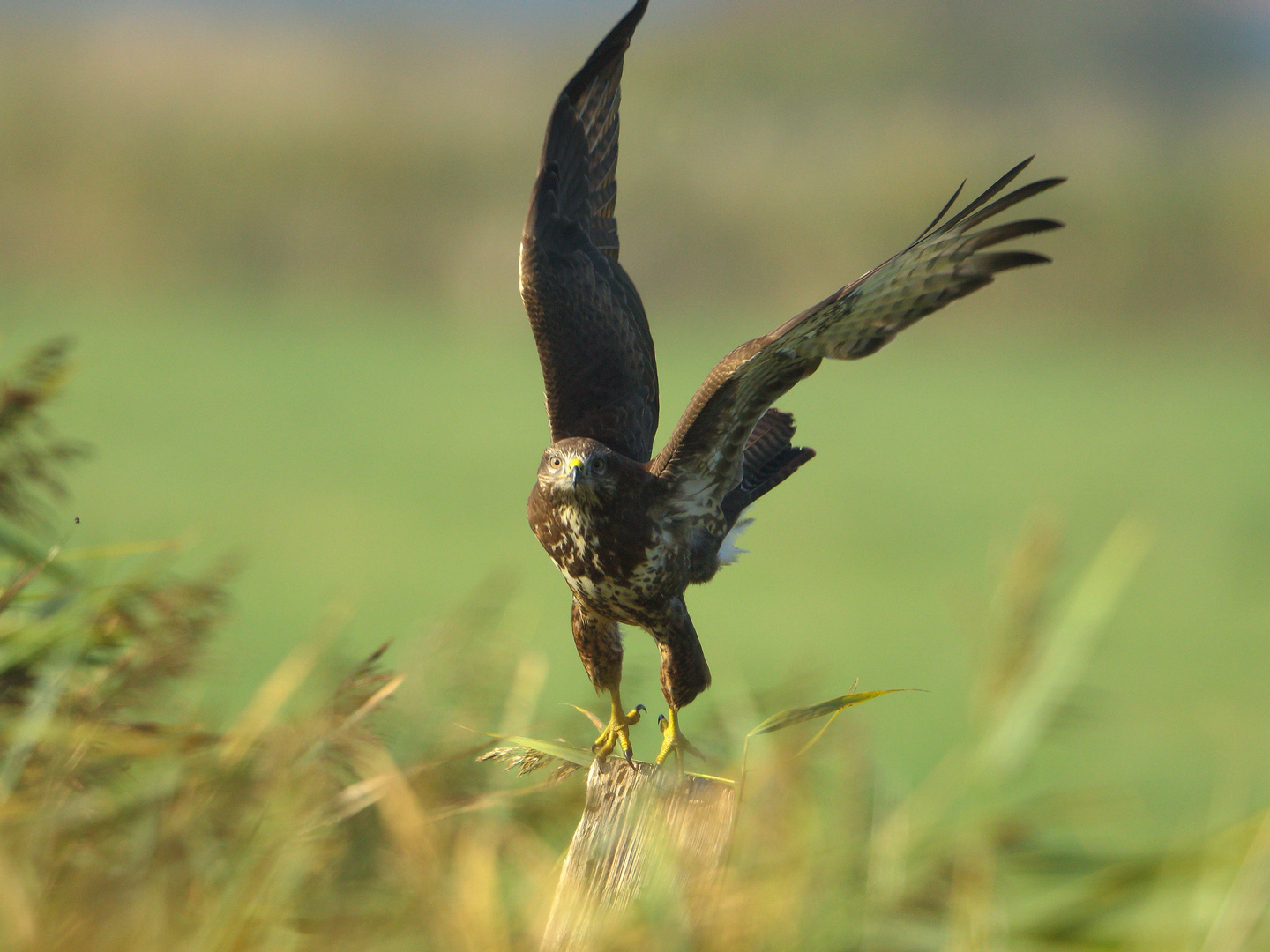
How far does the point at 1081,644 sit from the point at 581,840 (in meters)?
1.00

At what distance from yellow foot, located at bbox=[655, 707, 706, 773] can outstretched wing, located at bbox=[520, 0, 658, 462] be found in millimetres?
558

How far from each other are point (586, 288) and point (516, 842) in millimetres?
1528

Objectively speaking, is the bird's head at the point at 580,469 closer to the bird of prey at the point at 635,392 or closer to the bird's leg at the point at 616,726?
A: the bird of prey at the point at 635,392

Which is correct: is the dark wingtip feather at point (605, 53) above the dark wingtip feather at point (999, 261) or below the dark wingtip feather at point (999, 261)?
above

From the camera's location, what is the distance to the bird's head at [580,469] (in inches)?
84.0

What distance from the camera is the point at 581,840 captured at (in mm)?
1772

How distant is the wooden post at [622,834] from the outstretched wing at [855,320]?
23.4 inches

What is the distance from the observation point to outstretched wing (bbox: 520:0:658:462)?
260cm

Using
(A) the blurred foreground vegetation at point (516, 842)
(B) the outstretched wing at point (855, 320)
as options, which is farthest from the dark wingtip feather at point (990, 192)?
(A) the blurred foreground vegetation at point (516, 842)

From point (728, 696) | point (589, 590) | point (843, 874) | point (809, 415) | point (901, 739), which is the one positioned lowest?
point (843, 874)

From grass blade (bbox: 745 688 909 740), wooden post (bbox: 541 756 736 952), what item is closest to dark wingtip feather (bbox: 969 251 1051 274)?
grass blade (bbox: 745 688 909 740)

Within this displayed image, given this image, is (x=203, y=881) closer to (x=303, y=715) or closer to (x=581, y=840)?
(x=303, y=715)

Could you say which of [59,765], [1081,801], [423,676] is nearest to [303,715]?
[423,676]

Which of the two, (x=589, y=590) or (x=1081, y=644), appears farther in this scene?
(x=589, y=590)
